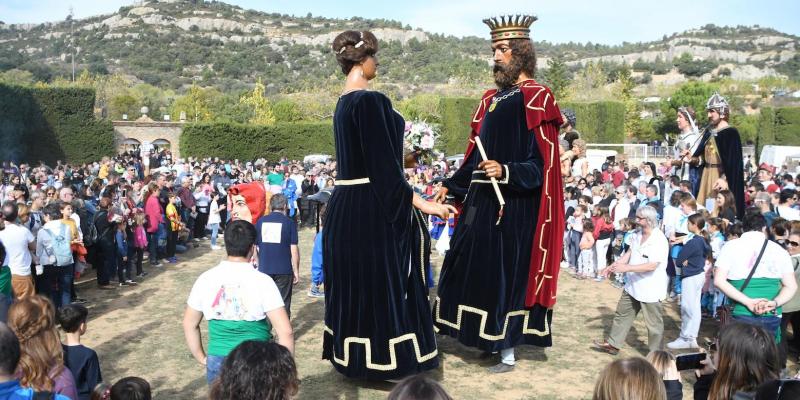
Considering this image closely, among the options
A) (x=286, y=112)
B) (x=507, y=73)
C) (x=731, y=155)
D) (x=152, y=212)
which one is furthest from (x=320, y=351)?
(x=286, y=112)

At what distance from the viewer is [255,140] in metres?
43.8

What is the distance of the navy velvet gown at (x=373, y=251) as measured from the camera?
18.8 feet

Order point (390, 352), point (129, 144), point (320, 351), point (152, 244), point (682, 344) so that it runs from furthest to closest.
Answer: point (129, 144) < point (152, 244) < point (682, 344) < point (320, 351) < point (390, 352)

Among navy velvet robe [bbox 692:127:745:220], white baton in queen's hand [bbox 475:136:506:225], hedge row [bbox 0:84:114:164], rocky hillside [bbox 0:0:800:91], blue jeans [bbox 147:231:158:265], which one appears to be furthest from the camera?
rocky hillside [bbox 0:0:800:91]

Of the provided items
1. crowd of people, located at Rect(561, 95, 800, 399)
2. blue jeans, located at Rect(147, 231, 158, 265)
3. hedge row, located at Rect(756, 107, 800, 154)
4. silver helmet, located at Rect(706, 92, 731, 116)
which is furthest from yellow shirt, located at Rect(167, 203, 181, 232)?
→ hedge row, located at Rect(756, 107, 800, 154)

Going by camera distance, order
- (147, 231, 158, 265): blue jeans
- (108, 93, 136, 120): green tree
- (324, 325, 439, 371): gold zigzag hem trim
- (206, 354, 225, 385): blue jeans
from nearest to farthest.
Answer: (206, 354, 225, 385): blue jeans < (324, 325, 439, 371): gold zigzag hem trim < (147, 231, 158, 265): blue jeans < (108, 93, 136, 120): green tree

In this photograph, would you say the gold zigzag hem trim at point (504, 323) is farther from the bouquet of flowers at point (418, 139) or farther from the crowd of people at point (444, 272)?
the bouquet of flowers at point (418, 139)

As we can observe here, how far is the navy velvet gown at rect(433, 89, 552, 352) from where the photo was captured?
652 cm

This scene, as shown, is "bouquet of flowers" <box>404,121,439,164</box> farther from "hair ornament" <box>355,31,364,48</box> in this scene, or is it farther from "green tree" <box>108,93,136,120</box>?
"green tree" <box>108,93,136,120</box>

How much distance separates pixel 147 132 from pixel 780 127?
43332 millimetres

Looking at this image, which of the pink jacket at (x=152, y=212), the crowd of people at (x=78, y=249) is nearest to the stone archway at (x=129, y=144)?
the crowd of people at (x=78, y=249)

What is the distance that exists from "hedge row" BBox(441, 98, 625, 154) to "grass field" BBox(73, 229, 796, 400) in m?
32.5

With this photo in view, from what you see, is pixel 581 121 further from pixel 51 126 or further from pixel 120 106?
pixel 120 106

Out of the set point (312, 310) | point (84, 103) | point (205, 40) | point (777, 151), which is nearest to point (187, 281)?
point (312, 310)
